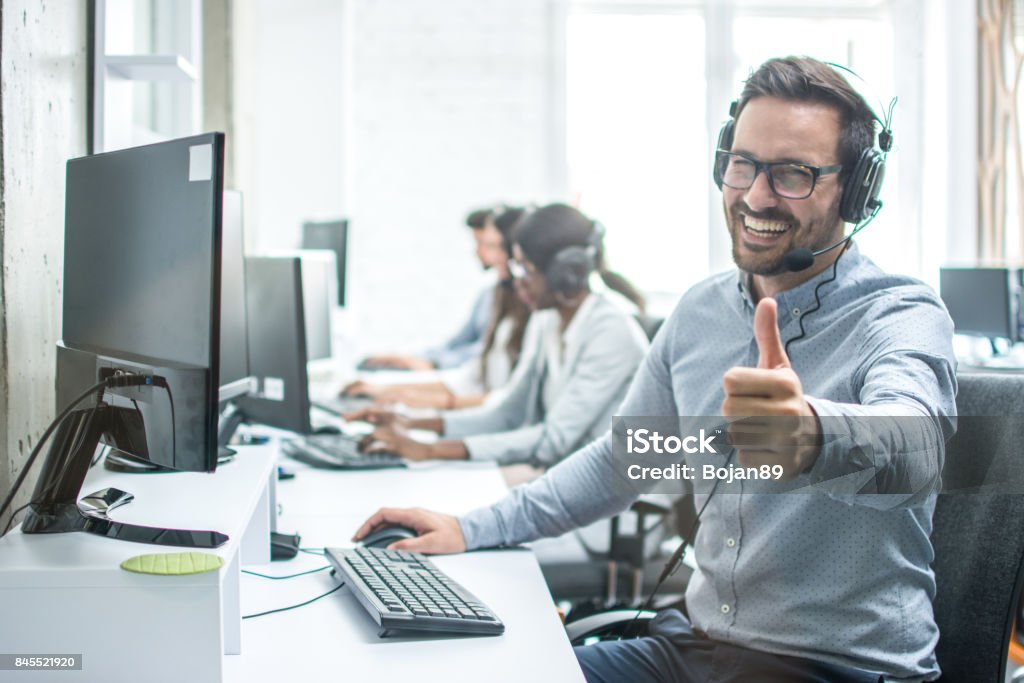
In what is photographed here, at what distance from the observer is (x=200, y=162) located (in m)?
0.83

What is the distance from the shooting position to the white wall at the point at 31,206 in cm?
106

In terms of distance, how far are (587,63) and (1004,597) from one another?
4401 mm

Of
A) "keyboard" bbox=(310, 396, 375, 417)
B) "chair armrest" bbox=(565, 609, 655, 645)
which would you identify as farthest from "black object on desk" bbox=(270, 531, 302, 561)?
"keyboard" bbox=(310, 396, 375, 417)

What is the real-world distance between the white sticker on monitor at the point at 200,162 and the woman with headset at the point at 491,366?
1988 mm

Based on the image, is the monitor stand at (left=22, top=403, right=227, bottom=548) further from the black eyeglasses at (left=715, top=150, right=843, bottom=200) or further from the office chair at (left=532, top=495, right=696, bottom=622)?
the office chair at (left=532, top=495, right=696, bottom=622)

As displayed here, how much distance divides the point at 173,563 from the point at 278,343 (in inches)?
41.3

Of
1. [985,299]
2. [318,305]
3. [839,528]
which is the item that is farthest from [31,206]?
[985,299]

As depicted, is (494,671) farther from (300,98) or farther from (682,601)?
(300,98)

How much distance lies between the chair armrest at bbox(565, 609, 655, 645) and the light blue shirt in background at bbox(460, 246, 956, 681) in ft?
0.28

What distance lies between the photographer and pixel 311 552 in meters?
1.25

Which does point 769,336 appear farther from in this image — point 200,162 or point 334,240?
point 334,240

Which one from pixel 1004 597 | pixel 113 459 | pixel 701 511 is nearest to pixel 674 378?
pixel 701 511

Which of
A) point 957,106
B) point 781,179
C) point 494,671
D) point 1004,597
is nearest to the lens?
point 494,671

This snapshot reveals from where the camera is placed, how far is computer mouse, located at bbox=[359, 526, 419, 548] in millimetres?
1246
